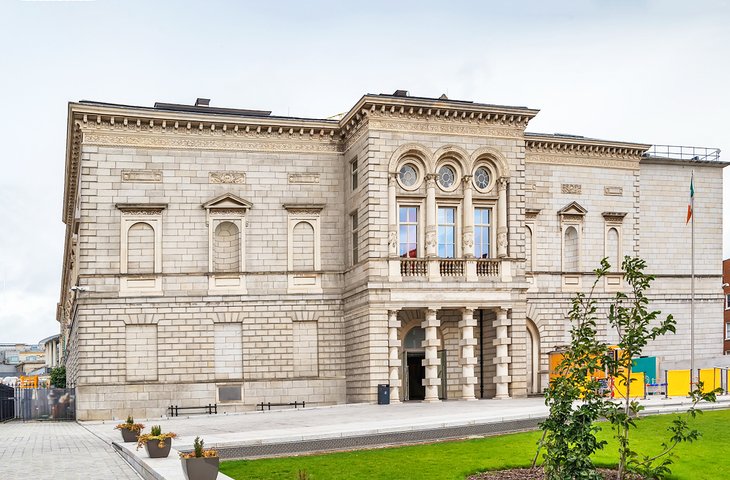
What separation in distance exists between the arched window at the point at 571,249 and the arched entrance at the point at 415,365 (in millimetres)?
10564

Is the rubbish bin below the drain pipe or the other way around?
below

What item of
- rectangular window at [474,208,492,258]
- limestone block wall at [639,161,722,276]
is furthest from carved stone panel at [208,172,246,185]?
limestone block wall at [639,161,722,276]

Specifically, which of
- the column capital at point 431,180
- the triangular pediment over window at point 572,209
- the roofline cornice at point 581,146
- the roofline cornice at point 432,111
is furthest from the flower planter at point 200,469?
the triangular pediment over window at point 572,209

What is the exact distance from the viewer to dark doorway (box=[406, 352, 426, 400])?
48938mm


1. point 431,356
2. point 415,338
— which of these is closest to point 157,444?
point 431,356

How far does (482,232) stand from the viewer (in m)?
47.6

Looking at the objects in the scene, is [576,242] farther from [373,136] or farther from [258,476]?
[258,476]

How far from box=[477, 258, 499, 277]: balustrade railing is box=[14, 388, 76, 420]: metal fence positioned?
2163 centimetres

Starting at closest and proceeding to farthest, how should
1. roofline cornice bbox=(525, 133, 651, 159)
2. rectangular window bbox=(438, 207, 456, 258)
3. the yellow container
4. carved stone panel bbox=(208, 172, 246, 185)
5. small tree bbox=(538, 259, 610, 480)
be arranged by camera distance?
1. small tree bbox=(538, 259, 610, 480)
2. the yellow container
3. rectangular window bbox=(438, 207, 456, 258)
4. carved stone panel bbox=(208, 172, 246, 185)
5. roofline cornice bbox=(525, 133, 651, 159)

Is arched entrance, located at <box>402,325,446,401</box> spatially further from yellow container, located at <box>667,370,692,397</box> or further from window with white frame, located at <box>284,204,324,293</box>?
yellow container, located at <box>667,370,692,397</box>

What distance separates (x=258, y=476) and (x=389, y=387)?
24.1m

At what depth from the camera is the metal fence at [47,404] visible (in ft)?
165

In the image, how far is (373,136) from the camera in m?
45.7

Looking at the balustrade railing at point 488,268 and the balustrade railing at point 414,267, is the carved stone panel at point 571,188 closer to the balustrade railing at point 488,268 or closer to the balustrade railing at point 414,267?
the balustrade railing at point 488,268
